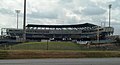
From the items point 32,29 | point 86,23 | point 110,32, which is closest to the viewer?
point 110,32

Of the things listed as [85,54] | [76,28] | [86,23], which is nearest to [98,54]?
[85,54]

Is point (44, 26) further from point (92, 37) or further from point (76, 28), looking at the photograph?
point (92, 37)

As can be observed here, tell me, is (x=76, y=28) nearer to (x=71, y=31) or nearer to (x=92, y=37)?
(x=71, y=31)

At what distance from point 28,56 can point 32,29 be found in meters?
114

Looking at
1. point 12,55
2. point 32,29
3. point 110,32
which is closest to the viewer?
point 12,55

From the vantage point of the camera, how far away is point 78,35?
5522 inches

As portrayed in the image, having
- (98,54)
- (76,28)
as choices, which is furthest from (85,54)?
(76,28)

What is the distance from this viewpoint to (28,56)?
30.5 m

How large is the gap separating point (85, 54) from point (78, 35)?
10762 centimetres

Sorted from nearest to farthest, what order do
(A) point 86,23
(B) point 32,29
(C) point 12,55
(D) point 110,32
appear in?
1. (C) point 12,55
2. (D) point 110,32
3. (A) point 86,23
4. (B) point 32,29

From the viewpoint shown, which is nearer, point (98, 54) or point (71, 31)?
point (98, 54)

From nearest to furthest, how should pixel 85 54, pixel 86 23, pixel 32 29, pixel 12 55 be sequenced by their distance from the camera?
1. pixel 12 55
2. pixel 85 54
3. pixel 86 23
4. pixel 32 29

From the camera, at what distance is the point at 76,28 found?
145m

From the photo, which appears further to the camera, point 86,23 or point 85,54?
point 86,23
